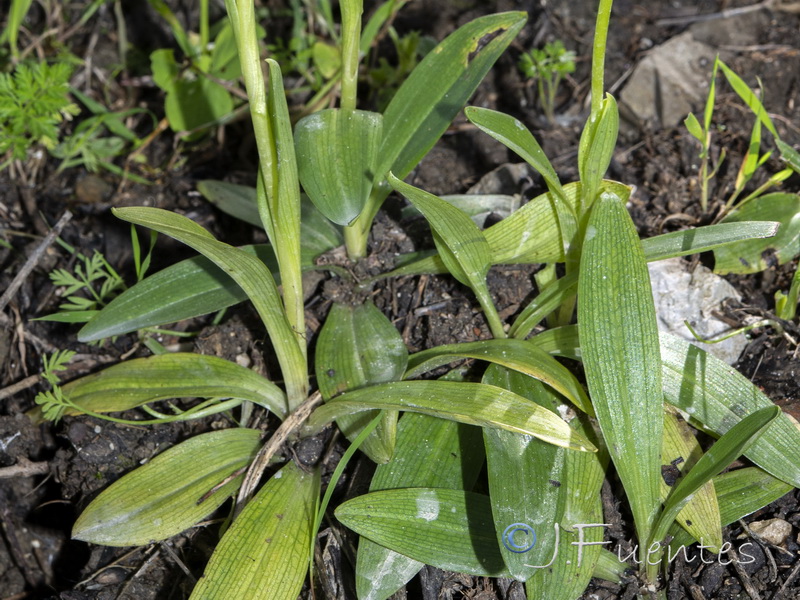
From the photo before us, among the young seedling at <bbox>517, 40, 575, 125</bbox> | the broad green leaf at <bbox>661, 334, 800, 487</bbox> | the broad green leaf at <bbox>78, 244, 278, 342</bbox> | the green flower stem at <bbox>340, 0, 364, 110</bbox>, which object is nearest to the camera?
the broad green leaf at <bbox>661, 334, 800, 487</bbox>

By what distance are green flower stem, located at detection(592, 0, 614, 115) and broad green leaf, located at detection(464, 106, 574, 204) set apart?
159 mm

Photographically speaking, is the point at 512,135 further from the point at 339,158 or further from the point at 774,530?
the point at 774,530

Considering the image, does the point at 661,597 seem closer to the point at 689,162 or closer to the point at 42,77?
the point at 689,162

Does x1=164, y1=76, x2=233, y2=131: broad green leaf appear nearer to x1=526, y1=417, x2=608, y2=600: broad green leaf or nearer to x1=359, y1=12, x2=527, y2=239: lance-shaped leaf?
x1=359, y1=12, x2=527, y2=239: lance-shaped leaf

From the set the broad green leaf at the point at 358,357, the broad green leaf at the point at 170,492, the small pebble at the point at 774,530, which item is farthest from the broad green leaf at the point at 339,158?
the small pebble at the point at 774,530

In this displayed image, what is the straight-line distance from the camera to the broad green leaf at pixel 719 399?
1595mm

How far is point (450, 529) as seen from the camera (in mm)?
1556

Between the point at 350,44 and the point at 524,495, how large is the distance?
3.64 feet

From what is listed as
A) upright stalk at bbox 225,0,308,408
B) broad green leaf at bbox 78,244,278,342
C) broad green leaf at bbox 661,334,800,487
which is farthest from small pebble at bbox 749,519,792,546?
broad green leaf at bbox 78,244,278,342

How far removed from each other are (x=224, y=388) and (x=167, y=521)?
0.34 meters

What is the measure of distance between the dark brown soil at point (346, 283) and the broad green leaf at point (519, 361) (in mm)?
211

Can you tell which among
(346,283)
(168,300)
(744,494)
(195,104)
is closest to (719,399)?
(744,494)

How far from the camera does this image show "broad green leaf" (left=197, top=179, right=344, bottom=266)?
7.15 feet

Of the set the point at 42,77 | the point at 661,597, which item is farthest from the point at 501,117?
the point at 42,77
